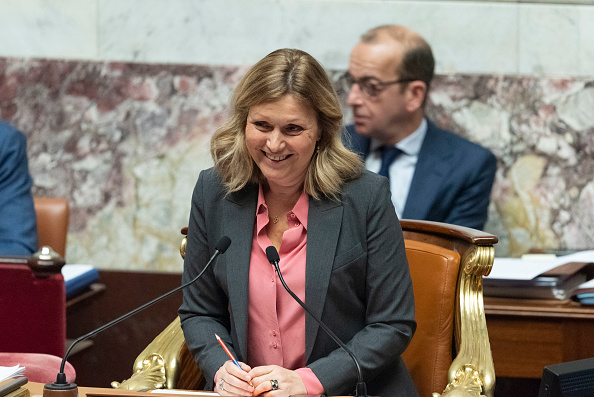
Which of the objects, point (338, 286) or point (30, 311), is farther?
point (30, 311)

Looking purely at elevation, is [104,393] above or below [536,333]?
above

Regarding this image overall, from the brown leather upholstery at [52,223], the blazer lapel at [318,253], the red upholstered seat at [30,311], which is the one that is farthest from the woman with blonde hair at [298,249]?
the brown leather upholstery at [52,223]

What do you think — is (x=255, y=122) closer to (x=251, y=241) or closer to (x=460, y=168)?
(x=251, y=241)

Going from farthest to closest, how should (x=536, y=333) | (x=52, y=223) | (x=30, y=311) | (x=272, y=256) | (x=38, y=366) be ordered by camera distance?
(x=52, y=223), (x=536, y=333), (x=30, y=311), (x=38, y=366), (x=272, y=256)

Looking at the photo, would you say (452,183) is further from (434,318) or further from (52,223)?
(52,223)

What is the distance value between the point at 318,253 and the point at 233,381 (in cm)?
39

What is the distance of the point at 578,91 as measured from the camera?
3375 mm

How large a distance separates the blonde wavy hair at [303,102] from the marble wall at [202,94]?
1.57 metres

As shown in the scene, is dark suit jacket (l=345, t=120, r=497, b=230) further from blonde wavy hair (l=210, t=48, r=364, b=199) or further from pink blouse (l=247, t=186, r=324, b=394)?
pink blouse (l=247, t=186, r=324, b=394)

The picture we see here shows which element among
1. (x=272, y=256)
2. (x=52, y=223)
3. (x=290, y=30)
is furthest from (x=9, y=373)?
(x=290, y=30)

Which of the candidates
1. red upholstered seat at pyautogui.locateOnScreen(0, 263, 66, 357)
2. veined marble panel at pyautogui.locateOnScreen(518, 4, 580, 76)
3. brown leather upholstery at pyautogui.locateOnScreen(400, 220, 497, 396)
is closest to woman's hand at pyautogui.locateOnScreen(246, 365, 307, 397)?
brown leather upholstery at pyautogui.locateOnScreen(400, 220, 497, 396)

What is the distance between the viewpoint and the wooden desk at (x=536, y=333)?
2332 millimetres

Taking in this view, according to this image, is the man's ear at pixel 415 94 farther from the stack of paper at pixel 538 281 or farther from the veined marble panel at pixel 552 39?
the stack of paper at pixel 538 281

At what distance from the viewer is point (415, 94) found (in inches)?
129
